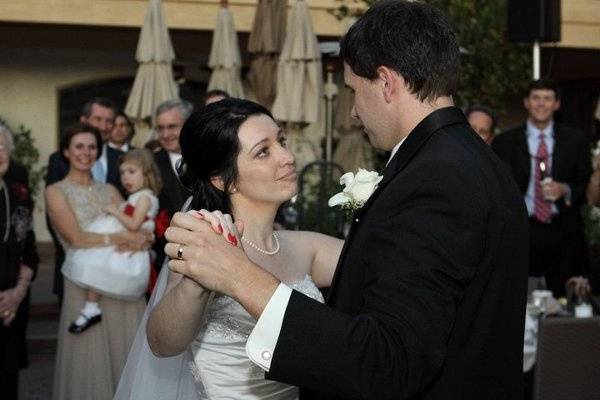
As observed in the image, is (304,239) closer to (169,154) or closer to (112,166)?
(169,154)

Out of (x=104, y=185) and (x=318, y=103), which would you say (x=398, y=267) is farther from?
(x=318, y=103)

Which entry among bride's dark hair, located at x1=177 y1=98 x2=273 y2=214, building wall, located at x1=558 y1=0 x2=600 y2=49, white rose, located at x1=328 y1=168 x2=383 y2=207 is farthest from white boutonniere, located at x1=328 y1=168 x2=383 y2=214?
building wall, located at x1=558 y1=0 x2=600 y2=49

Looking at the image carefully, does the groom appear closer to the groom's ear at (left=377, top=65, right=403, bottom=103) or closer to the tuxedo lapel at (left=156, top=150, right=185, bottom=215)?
the groom's ear at (left=377, top=65, right=403, bottom=103)

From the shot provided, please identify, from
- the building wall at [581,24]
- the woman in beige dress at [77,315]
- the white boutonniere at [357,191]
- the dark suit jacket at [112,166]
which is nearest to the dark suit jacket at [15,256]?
the woman in beige dress at [77,315]

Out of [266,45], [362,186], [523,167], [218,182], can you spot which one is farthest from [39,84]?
[362,186]

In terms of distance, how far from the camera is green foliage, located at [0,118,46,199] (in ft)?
57.9

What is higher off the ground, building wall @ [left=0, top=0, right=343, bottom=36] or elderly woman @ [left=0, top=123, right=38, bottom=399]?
building wall @ [left=0, top=0, right=343, bottom=36]

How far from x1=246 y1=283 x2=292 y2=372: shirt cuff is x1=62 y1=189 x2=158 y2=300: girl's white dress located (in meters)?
5.39

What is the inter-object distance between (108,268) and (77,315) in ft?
1.20

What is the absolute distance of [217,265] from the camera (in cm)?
239

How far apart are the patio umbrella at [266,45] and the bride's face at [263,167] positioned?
31.2ft

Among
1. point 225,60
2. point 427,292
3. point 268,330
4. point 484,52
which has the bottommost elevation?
point 268,330

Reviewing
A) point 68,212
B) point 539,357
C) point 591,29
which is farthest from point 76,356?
point 591,29

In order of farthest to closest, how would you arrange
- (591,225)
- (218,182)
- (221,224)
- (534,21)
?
(591,225) < (534,21) < (218,182) < (221,224)
